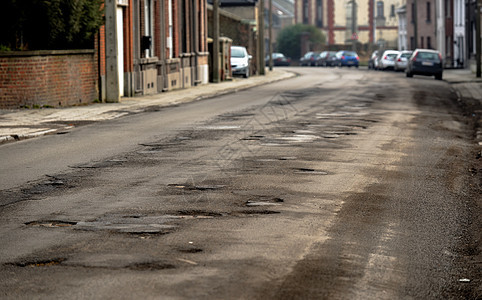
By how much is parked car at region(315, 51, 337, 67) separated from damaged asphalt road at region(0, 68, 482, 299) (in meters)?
73.6

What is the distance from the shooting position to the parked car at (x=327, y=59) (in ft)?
299

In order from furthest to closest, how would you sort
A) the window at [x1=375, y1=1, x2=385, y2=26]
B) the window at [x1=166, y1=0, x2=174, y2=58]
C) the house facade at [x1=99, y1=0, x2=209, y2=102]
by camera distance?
the window at [x1=375, y1=1, x2=385, y2=26], the window at [x1=166, y1=0, x2=174, y2=58], the house facade at [x1=99, y1=0, x2=209, y2=102]

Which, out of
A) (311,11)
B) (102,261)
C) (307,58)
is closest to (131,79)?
(102,261)

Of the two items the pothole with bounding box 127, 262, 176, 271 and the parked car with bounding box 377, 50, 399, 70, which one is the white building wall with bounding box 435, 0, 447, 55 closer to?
the parked car with bounding box 377, 50, 399, 70

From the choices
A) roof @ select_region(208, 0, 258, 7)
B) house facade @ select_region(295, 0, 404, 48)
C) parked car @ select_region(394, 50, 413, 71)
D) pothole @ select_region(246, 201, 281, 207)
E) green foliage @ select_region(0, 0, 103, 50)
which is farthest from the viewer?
house facade @ select_region(295, 0, 404, 48)

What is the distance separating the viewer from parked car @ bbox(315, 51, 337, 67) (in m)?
91.0

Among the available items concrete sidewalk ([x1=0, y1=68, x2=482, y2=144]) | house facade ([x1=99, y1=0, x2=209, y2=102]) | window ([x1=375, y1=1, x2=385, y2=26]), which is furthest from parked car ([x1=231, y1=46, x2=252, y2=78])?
window ([x1=375, y1=1, x2=385, y2=26])

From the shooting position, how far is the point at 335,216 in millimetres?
9125

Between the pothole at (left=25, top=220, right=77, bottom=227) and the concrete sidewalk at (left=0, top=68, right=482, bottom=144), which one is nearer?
the pothole at (left=25, top=220, right=77, bottom=227)

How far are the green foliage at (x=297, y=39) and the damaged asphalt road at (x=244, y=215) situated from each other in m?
94.5

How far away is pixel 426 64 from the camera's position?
166 ft

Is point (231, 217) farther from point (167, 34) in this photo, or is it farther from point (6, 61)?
point (167, 34)

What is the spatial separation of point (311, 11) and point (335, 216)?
11484 cm

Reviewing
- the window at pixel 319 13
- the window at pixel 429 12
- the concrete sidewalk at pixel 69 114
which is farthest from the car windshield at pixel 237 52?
the window at pixel 319 13
